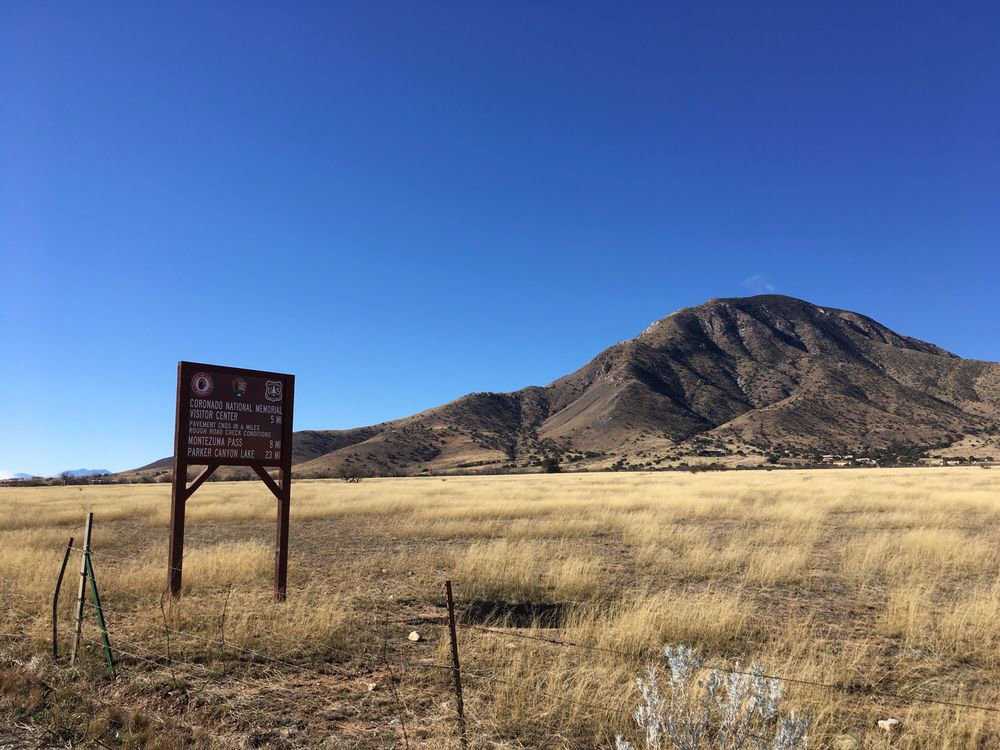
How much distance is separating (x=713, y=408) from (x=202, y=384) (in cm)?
13540

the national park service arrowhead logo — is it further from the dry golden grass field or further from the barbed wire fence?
the barbed wire fence

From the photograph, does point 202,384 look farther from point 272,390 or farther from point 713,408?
point 713,408

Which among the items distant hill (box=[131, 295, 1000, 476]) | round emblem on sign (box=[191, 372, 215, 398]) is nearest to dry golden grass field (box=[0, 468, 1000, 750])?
round emblem on sign (box=[191, 372, 215, 398])

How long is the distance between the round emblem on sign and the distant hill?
8187cm

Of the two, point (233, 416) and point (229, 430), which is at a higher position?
→ point (233, 416)

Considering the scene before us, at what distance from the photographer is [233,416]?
9406mm

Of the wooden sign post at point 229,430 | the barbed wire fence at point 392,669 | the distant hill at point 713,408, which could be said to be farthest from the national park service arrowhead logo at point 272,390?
the distant hill at point 713,408

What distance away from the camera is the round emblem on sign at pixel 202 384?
29.8ft

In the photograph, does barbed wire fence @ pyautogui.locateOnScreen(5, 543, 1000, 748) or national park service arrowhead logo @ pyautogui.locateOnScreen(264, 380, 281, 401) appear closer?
barbed wire fence @ pyautogui.locateOnScreen(5, 543, 1000, 748)

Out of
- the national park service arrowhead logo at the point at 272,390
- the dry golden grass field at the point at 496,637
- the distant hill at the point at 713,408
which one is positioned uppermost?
the distant hill at the point at 713,408

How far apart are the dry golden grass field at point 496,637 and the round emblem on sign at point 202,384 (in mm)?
2787

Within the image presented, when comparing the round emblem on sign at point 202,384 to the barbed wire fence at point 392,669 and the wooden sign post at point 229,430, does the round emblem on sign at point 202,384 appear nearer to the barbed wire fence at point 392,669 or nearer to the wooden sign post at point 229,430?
the wooden sign post at point 229,430

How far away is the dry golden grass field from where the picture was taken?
5008mm

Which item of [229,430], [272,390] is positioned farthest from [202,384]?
[272,390]
